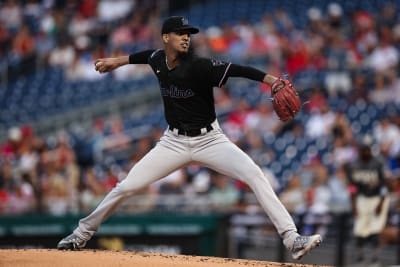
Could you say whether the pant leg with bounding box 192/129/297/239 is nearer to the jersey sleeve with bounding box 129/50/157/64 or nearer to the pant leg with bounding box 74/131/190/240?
the pant leg with bounding box 74/131/190/240

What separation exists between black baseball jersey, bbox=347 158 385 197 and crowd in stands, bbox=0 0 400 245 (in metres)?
0.68

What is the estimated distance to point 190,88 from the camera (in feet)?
23.3

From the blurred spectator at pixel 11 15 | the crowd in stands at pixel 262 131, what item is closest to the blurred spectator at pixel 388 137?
the crowd in stands at pixel 262 131

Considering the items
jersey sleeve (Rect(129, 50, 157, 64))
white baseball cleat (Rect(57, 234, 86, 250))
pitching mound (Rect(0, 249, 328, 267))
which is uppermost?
jersey sleeve (Rect(129, 50, 157, 64))

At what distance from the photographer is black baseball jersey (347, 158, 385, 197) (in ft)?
36.2

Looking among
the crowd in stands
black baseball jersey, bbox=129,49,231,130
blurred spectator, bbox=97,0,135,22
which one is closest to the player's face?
black baseball jersey, bbox=129,49,231,130

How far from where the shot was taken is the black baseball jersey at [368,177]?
11.0 m

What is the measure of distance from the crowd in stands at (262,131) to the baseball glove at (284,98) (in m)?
4.96

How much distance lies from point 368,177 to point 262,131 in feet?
11.2

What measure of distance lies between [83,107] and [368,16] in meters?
5.59

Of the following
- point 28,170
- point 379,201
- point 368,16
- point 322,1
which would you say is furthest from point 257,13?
point 379,201

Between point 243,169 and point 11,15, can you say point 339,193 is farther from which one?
point 11,15

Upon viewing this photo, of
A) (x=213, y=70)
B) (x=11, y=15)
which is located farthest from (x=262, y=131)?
(x=11, y=15)

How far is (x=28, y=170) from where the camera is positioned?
1438cm
